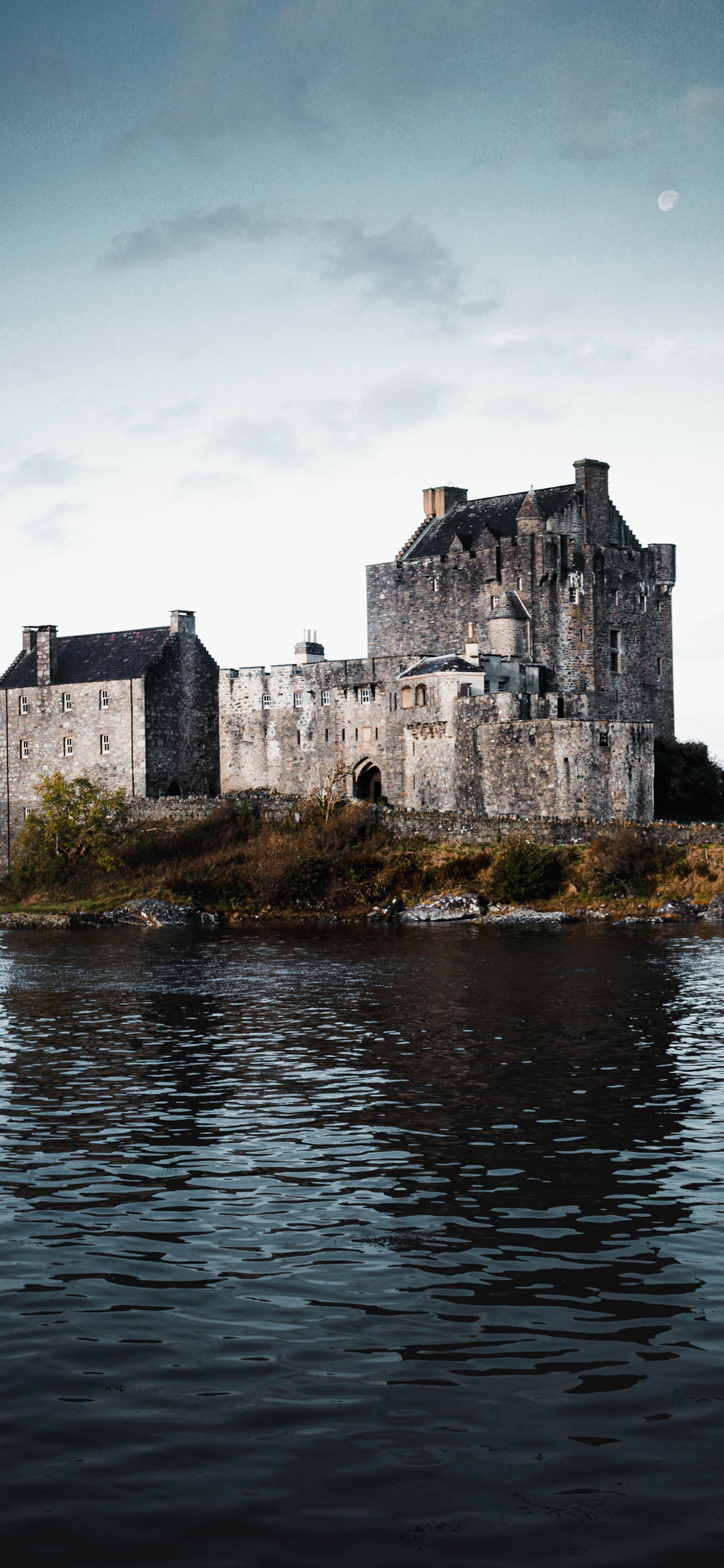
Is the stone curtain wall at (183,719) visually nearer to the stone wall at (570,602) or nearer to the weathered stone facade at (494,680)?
the weathered stone facade at (494,680)

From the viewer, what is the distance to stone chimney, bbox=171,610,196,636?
78000 mm

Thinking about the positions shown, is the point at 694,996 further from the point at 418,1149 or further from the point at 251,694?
the point at 251,694

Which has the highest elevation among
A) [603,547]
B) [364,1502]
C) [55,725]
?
[603,547]

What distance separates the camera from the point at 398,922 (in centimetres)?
5544

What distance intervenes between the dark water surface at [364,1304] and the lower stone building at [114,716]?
5246cm

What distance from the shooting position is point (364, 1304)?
35.8ft

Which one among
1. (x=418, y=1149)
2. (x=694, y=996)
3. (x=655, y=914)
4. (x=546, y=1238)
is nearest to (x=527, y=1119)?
(x=418, y=1149)

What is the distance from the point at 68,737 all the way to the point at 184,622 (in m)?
8.88

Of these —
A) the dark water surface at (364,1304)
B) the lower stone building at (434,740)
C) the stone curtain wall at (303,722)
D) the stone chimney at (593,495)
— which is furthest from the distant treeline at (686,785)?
the dark water surface at (364,1304)

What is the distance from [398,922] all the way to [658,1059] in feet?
111

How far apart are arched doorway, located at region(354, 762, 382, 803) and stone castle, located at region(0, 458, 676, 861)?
0.29ft

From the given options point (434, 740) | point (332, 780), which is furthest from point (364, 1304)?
point (332, 780)

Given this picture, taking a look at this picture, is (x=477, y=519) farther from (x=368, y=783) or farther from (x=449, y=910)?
(x=449, y=910)

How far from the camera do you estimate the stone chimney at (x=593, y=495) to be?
73688mm
